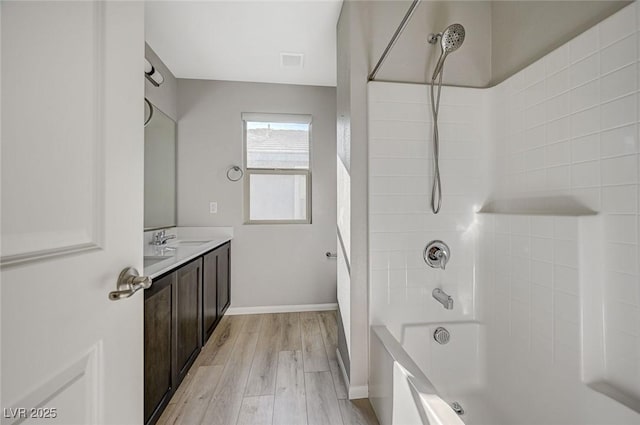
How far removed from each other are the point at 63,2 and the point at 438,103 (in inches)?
62.8

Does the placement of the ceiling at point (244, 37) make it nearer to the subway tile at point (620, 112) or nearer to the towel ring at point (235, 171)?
the towel ring at point (235, 171)

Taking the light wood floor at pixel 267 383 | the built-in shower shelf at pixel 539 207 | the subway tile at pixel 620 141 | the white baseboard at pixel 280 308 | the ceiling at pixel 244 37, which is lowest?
the light wood floor at pixel 267 383

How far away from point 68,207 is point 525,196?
5.98 feet

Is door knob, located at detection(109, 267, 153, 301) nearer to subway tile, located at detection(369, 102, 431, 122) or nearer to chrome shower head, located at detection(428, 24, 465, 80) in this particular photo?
subway tile, located at detection(369, 102, 431, 122)

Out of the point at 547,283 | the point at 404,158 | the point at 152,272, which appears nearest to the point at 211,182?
the point at 152,272

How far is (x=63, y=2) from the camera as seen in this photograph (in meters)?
0.47

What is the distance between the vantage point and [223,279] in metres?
2.69

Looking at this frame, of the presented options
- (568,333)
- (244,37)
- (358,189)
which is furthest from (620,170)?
(244,37)

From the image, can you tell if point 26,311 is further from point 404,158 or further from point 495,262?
point 495,262

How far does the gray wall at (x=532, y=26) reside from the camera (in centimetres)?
116

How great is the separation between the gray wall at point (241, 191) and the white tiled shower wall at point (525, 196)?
1.52 meters

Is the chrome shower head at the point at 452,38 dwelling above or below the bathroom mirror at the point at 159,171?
above

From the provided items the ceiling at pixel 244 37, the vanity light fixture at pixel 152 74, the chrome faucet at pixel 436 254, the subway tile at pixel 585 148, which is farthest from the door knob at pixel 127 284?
the vanity light fixture at pixel 152 74

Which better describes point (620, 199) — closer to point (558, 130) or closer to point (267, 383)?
point (558, 130)
